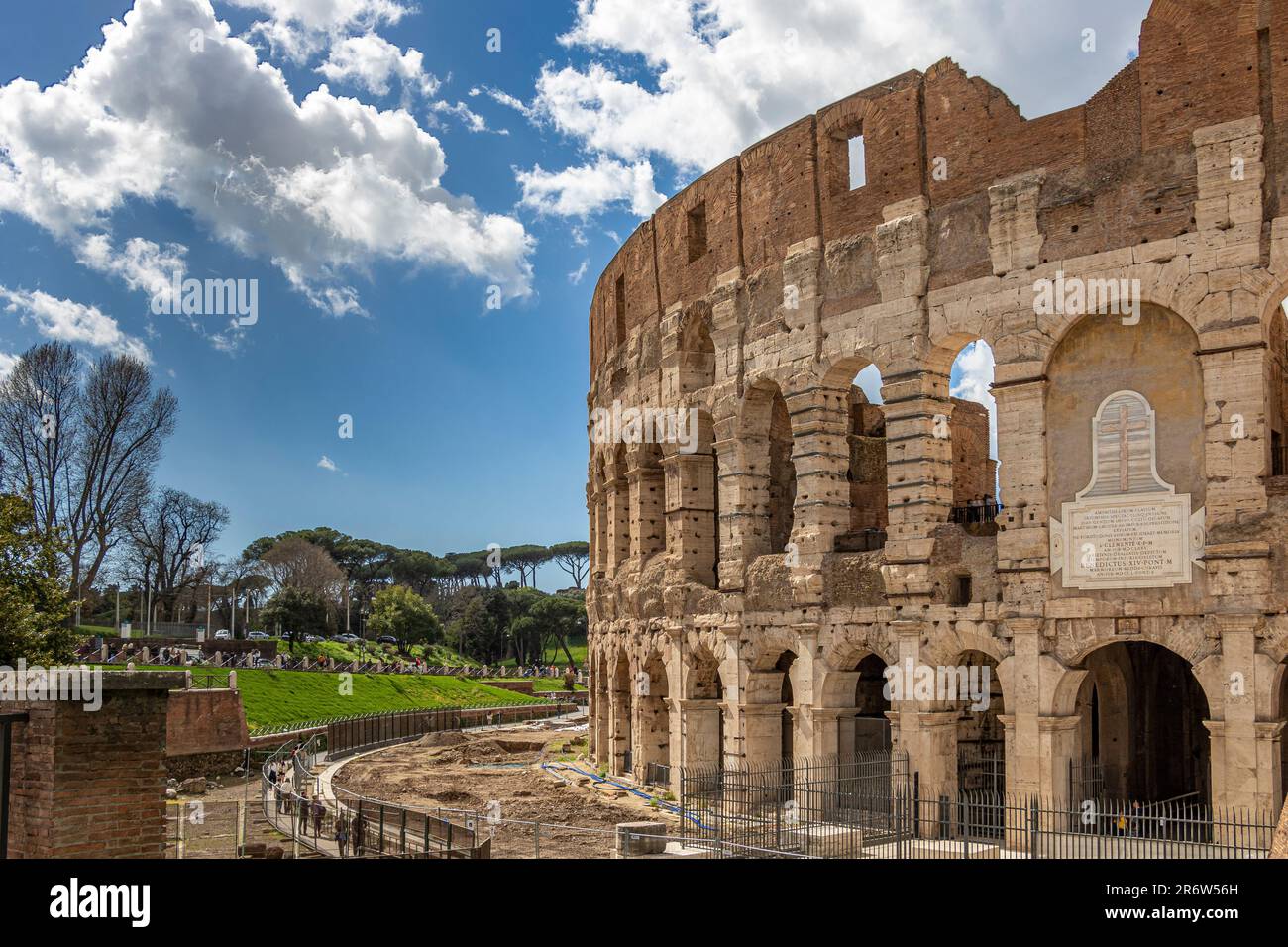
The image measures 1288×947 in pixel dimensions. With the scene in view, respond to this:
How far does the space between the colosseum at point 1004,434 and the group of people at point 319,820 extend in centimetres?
769

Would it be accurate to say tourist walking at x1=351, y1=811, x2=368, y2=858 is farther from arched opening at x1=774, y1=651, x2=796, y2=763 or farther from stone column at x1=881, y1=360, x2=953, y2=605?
arched opening at x1=774, y1=651, x2=796, y2=763

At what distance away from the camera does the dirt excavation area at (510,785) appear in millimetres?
20688

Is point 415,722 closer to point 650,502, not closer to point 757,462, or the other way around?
point 650,502

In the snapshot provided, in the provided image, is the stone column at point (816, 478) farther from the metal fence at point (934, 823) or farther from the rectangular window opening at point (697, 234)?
the rectangular window opening at point (697, 234)

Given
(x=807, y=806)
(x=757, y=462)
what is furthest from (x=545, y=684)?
(x=807, y=806)

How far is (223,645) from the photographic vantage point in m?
50.2

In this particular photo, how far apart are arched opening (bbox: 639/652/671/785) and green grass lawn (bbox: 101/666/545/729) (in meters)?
15.2

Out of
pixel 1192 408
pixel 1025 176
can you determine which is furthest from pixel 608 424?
pixel 1192 408

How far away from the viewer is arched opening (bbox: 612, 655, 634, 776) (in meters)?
28.6

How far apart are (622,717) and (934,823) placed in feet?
39.3

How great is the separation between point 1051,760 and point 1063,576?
2.81m

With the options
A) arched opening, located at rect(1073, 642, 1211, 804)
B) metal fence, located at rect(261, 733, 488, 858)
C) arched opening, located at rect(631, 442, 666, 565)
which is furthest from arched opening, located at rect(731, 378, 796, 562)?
metal fence, located at rect(261, 733, 488, 858)

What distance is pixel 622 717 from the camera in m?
29.1
